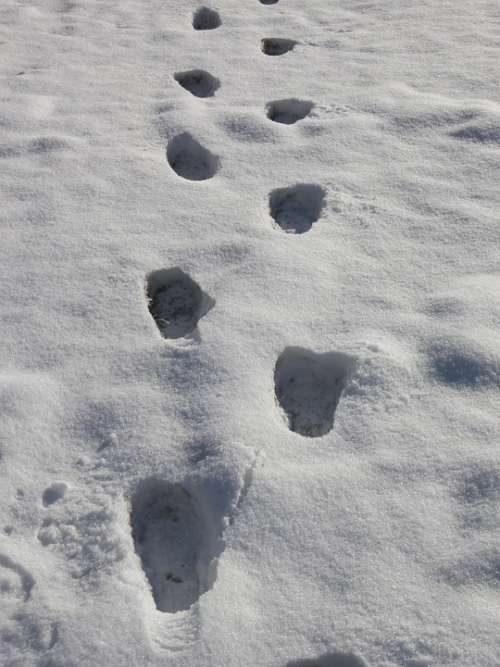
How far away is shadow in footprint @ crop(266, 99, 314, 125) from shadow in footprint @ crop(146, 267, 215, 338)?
0.96m

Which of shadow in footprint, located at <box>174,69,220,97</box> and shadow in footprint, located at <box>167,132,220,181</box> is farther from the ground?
shadow in footprint, located at <box>174,69,220,97</box>

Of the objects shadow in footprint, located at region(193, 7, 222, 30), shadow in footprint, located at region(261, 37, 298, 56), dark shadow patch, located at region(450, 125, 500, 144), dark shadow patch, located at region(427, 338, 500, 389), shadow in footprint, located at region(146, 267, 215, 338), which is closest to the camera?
dark shadow patch, located at region(427, 338, 500, 389)

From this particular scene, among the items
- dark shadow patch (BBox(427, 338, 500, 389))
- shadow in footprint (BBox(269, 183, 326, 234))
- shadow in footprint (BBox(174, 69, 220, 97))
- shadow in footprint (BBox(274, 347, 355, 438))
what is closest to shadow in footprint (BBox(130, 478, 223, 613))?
shadow in footprint (BBox(274, 347, 355, 438))

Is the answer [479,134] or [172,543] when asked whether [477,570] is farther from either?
[479,134]

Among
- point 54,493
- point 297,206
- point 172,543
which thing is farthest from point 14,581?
point 297,206

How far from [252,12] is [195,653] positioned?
9.94 ft

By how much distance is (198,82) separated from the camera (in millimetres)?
3199

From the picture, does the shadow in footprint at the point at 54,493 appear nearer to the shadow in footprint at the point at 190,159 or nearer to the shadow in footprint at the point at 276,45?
the shadow in footprint at the point at 190,159

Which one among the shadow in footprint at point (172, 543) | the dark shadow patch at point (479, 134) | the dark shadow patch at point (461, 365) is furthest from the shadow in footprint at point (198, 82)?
the shadow in footprint at point (172, 543)

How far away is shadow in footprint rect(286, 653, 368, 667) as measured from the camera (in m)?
1.47

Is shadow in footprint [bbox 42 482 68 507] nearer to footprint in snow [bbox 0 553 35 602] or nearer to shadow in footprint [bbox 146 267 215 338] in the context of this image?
footprint in snow [bbox 0 553 35 602]

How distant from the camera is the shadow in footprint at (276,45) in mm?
3373

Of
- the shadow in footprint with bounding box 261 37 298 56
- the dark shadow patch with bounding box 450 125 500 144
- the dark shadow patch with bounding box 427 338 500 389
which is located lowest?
the dark shadow patch with bounding box 427 338 500 389

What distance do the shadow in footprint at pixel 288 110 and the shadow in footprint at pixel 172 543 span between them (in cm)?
170
